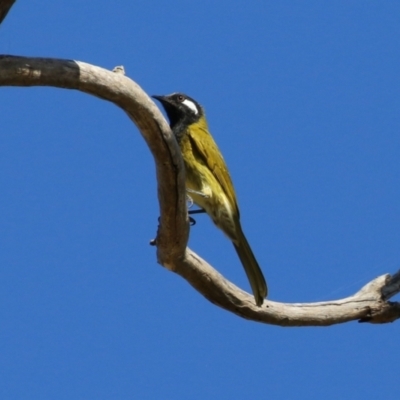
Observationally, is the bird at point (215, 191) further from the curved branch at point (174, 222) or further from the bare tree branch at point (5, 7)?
the bare tree branch at point (5, 7)

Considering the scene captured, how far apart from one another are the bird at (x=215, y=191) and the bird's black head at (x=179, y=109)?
23cm

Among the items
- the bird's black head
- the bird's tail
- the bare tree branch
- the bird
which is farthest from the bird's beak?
the bare tree branch

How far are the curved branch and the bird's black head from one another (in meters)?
1.53

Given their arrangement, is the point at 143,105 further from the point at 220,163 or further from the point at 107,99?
the point at 220,163

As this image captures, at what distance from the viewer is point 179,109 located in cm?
752

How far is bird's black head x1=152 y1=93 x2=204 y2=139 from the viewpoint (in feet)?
24.5

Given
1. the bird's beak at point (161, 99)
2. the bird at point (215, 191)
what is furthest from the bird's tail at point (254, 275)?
the bird's beak at point (161, 99)

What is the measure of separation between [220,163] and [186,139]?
1.21ft

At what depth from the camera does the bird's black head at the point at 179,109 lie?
7.46m

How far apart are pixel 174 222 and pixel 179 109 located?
6.58 ft

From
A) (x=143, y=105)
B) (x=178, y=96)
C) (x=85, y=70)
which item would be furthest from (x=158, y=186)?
(x=178, y=96)

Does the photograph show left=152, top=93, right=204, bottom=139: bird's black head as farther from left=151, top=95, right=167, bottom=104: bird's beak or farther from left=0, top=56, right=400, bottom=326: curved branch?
left=0, top=56, right=400, bottom=326: curved branch

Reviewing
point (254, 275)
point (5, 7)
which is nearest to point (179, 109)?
point (254, 275)

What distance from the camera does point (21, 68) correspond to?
4688 millimetres
